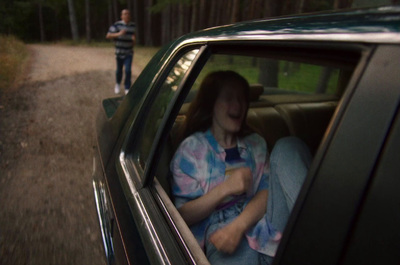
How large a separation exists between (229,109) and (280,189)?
2.22 ft

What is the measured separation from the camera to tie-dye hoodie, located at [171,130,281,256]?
5.36 ft

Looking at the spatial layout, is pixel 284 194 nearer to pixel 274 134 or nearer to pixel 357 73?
pixel 357 73

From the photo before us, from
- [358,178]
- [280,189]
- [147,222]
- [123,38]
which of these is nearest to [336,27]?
[358,178]

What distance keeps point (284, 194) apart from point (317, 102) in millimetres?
1687

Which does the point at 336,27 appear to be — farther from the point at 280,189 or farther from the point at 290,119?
the point at 290,119

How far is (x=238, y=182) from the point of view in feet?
5.24

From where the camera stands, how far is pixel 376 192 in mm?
562

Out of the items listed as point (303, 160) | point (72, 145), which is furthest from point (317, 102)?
point (72, 145)

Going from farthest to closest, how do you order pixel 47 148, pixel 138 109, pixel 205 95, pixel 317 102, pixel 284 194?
pixel 47 148 → pixel 317 102 → pixel 205 95 → pixel 138 109 → pixel 284 194

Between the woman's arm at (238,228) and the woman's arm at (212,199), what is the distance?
0.11m

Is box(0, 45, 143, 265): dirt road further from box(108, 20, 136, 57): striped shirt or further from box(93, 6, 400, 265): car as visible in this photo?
box(108, 20, 136, 57): striped shirt

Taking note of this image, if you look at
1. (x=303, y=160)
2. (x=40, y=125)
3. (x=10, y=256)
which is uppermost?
(x=303, y=160)

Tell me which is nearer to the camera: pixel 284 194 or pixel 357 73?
pixel 357 73

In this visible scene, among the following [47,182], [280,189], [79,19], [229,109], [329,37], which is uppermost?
[329,37]
